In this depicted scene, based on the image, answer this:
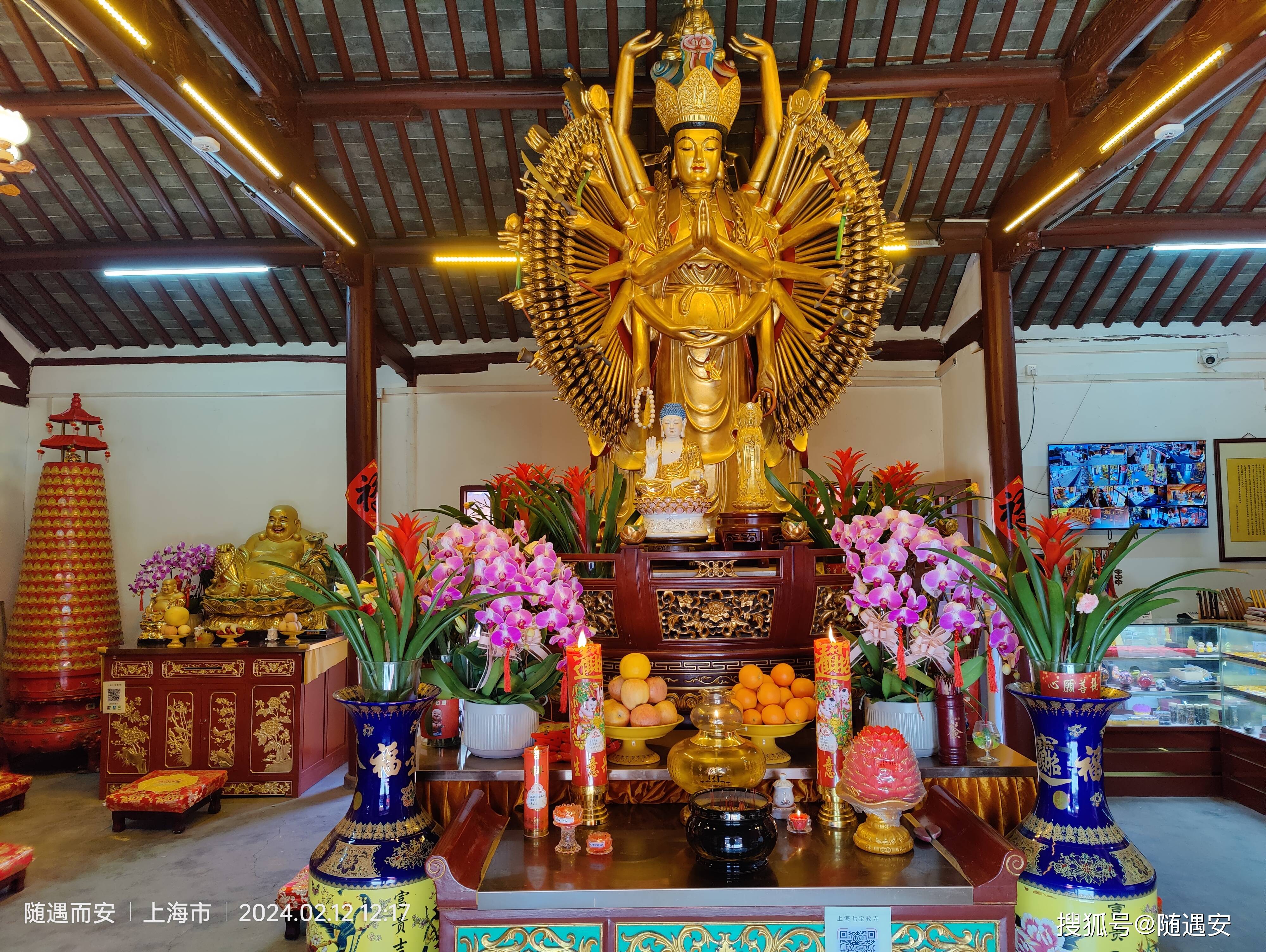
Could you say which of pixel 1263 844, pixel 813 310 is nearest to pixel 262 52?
pixel 813 310

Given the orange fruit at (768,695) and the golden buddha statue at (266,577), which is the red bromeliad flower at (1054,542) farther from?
the golden buddha statue at (266,577)

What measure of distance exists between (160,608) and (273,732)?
46.5 inches

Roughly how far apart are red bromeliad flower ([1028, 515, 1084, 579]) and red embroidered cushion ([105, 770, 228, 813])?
417cm

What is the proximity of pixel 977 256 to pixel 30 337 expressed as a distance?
23.4 feet

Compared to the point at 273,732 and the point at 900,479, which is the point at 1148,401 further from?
the point at 273,732

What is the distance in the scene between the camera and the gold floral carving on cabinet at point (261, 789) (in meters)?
4.79

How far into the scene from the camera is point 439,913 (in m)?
1.58

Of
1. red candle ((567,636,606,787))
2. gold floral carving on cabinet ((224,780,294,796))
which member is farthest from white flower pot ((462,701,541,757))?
gold floral carving on cabinet ((224,780,294,796))

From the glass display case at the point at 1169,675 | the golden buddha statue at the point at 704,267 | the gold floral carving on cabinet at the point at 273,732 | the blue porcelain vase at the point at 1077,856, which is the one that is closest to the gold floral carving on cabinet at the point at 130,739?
the gold floral carving on cabinet at the point at 273,732

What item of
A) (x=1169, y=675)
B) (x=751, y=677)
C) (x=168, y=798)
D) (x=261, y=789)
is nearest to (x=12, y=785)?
(x=168, y=798)

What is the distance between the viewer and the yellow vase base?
1.73 metres

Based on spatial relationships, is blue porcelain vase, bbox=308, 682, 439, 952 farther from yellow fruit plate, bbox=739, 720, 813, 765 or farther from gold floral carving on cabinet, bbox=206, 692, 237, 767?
gold floral carving on cabinet, bbox=206, 692, 237, 767

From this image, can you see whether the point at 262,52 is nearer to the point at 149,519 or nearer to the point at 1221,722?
the point at 149,519

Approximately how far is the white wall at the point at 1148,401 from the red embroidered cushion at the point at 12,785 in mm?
6541
